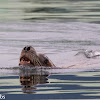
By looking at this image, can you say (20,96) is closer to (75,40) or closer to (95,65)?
(95,65)

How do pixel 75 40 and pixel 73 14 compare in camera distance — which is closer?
pixel 75 40

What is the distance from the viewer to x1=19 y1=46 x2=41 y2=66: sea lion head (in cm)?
1234

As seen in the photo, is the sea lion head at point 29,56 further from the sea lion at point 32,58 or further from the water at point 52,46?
the water at point 52,46

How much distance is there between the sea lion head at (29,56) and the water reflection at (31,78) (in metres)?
0.20

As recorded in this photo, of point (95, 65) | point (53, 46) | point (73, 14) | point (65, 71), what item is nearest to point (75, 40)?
point (53, 46)

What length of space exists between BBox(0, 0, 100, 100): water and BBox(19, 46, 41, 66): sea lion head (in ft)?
0.72

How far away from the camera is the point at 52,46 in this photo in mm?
17562

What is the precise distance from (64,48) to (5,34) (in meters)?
3.31

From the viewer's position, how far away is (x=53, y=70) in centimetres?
1312

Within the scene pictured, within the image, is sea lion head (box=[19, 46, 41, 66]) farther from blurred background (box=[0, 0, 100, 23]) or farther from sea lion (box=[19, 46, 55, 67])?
blurred background (box=[0, 0, 100, 23])

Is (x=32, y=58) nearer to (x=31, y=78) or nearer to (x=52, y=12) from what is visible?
(x=31, y=78)

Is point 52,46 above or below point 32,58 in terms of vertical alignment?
above

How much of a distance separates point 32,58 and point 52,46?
5.04 metres

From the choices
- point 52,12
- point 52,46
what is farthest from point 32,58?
point 52,12
